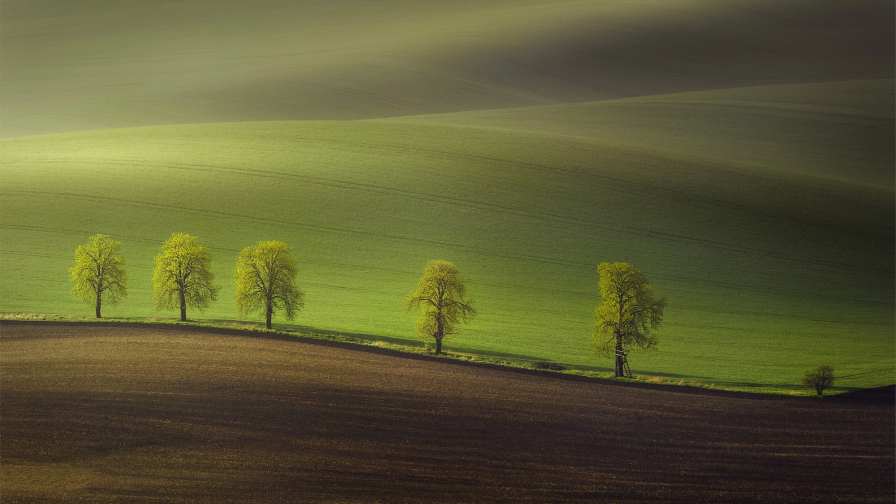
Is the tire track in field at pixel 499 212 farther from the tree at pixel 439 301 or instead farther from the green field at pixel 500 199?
the tree at pixel 439 301

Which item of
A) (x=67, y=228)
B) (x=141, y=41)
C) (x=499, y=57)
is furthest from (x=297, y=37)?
(x=67, y=228)

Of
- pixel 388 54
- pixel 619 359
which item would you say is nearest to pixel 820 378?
pixel 619 359

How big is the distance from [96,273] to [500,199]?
90.8 feet

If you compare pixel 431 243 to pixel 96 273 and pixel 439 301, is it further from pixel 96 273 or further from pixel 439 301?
pixel 96 273

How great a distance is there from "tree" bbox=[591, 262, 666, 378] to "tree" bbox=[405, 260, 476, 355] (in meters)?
5.97

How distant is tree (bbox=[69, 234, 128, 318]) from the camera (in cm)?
3338

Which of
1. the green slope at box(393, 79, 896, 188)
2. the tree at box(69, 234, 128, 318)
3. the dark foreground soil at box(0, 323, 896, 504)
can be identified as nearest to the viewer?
the dark foreground soil at box(0, 323, 896, 504)

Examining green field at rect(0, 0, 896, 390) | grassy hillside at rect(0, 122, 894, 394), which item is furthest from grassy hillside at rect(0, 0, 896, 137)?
grassy hillside at rect(0, 122, 894, 394)

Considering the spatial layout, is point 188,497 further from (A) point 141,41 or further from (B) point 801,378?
(A) point 141,41

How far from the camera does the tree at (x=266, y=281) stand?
33000 mm

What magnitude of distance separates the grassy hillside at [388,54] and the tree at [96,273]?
59139mm

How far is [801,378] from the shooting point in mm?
28875

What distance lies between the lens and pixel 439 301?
31641 mm

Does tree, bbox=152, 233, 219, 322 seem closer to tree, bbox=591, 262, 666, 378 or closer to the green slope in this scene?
tree, bbox=591, 262, 666, 378
